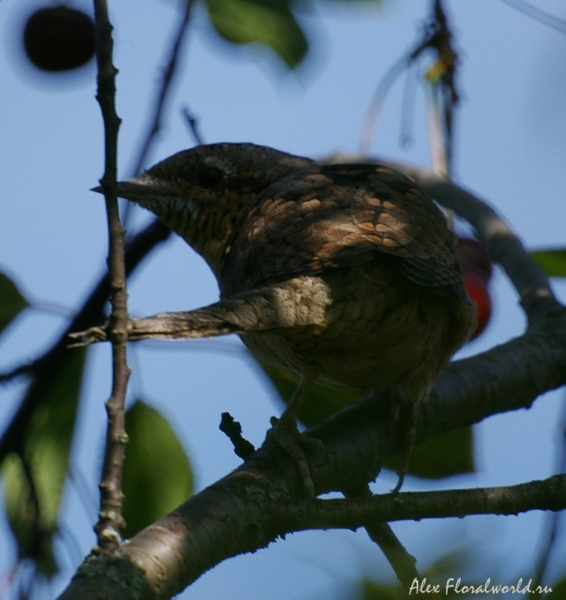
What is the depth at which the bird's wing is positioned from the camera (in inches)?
103

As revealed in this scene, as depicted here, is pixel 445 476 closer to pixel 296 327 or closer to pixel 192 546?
pixel 296 327

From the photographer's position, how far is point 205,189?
3.72 meters

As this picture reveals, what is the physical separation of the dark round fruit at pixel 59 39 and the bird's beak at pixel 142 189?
2.85ft

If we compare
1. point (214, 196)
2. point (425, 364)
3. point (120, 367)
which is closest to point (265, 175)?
point (214, 196)

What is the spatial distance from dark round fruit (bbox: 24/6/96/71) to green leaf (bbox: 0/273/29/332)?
1234 millimetres

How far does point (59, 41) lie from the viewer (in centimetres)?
407

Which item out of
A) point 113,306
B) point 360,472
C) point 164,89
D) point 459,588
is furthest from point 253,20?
point 459,588

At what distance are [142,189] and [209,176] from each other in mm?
307

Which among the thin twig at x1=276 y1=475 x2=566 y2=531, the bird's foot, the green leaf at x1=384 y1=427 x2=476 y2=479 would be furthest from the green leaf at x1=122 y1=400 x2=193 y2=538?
the thin twig at x1=276 y1=475 x2=566 y2=531

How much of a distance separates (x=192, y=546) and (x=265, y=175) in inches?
82.2

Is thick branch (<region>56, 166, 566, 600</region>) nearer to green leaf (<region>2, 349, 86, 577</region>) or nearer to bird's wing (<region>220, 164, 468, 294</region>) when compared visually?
bird's wing (<region>220, 164, 468, 294</region>)

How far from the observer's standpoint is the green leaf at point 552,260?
3.87m

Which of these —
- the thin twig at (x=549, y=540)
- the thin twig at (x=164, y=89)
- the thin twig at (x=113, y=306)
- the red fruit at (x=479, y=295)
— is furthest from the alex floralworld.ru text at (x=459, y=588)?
the red fruit at (x=479, y=295)

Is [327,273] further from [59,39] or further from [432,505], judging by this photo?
[59,39]
